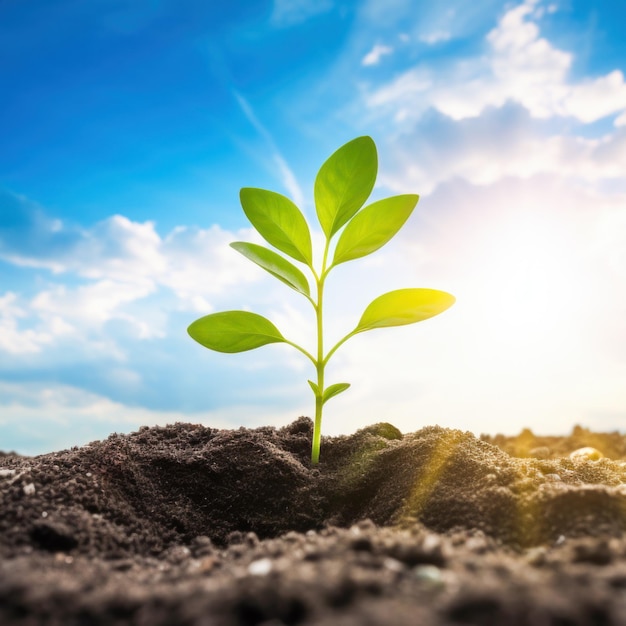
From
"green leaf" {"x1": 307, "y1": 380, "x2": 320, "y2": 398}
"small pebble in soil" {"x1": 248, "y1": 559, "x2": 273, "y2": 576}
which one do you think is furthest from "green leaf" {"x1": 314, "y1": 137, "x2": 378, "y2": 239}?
"small pebble in soil" {"x1": 248, "y1": 559, "x2": 273, "y2": 576}

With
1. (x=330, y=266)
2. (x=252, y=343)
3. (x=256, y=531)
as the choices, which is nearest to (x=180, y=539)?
(x=256, y=531)

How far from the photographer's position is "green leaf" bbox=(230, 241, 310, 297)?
2615 mm

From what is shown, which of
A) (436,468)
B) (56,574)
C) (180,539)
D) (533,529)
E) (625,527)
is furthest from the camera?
(436,468)

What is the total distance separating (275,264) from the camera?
2.63 m

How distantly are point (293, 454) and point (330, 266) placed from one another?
85 centimetres

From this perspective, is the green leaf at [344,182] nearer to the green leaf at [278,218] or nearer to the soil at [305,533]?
the green leaf at [278,218]

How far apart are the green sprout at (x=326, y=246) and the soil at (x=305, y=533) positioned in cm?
37

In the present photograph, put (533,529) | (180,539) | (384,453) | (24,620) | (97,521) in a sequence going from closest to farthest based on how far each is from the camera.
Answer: (24,620), (533,529), (97,521), (180,539), (384,453)

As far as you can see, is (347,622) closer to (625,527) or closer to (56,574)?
(56,574)

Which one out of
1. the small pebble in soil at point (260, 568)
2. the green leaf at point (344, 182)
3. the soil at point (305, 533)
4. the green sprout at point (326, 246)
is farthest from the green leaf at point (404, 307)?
the small pebble in soil at point (260, 568)

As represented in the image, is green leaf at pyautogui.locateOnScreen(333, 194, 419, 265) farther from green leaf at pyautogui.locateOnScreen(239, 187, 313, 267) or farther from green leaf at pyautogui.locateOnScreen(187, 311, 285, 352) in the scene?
green leaf at pyautogui.locateOnScreen(187, 311, 285, 352)

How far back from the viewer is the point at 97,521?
1.90 m

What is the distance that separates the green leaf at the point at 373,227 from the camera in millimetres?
2557

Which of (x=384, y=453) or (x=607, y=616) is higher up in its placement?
(x=384, y=453)
